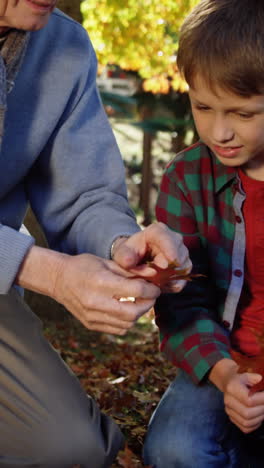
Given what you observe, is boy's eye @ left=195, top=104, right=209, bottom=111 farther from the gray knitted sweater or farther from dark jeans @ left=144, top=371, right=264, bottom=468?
dark jeans @ left=144, top=371, right=264, bottom=468

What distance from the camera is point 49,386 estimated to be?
2.44 meters

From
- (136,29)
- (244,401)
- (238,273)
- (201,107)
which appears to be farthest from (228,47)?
(136,29)

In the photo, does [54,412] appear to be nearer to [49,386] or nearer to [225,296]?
[49,386]

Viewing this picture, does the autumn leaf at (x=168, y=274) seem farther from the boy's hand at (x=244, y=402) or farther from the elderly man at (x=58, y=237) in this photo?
the boy's hand at (x=244, y=402)

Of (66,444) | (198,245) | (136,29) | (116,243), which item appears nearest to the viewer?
(66,444)

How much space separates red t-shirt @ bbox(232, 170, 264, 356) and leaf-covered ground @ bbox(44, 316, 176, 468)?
0.61 meters

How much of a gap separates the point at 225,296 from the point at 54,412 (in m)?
0.81

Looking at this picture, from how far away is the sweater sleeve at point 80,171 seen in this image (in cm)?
275

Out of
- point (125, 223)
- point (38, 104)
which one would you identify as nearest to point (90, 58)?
point (38, 104)

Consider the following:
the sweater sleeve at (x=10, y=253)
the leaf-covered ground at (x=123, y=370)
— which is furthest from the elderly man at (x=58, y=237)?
the leaf-covered ground at (x=123, y=370)

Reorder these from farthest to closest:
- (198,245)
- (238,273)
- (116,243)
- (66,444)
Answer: (198,245), (238,273), (116,243), (66,444)

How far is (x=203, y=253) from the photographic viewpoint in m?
2.86

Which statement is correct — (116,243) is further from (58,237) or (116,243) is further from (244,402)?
(244,402)

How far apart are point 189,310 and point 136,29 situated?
752 centimetres
